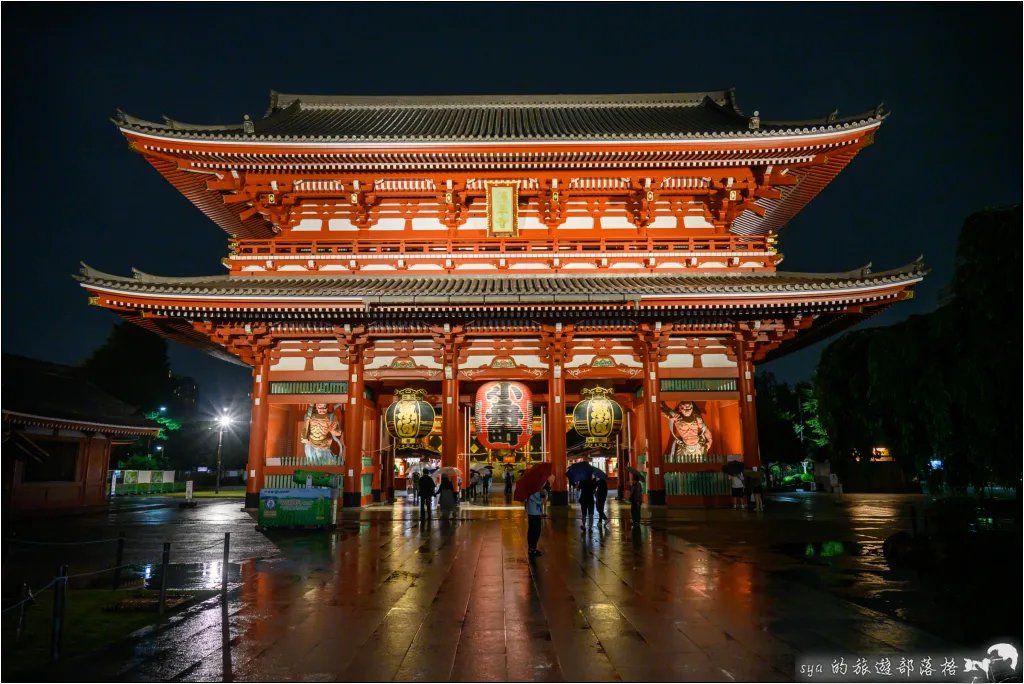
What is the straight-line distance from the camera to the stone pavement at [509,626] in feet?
16.9

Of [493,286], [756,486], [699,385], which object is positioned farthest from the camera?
[699,385]

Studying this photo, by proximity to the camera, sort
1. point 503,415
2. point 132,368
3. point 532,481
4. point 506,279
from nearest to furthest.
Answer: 1. point 532,481
2. point 503,415
3. point 506,279
4. point 132,368

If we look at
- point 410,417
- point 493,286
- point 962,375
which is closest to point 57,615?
point 962,375

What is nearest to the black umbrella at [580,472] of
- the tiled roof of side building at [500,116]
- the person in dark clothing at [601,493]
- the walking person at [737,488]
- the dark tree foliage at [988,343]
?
the person in dark clothing at [601,493]

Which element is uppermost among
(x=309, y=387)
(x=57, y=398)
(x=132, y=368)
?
(x=132, y=368)

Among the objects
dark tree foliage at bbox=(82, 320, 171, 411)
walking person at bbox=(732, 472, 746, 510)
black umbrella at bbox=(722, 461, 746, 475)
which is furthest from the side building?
dark tree foliage at bbox=(82, 320, 171, 411)

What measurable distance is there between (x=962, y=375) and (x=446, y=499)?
13382mm

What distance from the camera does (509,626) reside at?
6.37 m

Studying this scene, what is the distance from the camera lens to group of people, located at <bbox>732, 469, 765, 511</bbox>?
1934 centimetres

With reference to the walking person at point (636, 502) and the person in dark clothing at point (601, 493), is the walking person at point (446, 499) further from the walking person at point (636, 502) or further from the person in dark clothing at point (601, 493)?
the walking person at point (636, 502)

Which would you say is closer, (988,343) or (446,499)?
(988,343)

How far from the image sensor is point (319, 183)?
22.1 metres

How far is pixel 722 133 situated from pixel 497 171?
7.57 meters

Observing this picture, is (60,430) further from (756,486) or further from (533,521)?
(756,486)
